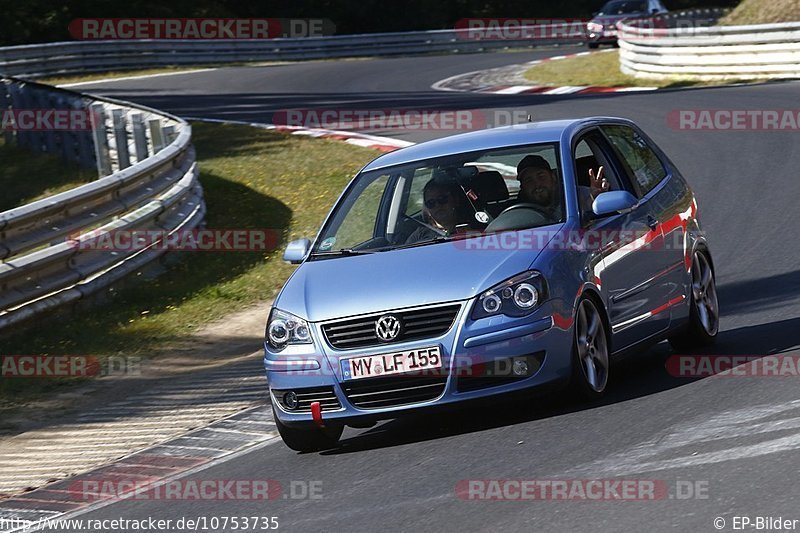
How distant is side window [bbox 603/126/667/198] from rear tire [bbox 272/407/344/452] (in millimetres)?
2463

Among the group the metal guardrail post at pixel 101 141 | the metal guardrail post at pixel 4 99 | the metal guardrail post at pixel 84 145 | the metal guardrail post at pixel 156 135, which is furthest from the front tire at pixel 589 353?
the metal guardrail post at pixel 4 99

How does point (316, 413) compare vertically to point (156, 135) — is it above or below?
above

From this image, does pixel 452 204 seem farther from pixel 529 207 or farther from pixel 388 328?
pixel 388 328

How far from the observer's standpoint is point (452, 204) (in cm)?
782

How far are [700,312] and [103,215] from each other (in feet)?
20.3

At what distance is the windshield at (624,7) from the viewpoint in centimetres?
3988

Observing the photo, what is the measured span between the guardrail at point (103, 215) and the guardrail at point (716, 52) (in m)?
12.4

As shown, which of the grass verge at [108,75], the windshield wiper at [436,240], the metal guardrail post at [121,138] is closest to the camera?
the windshield wiper at [436,240]

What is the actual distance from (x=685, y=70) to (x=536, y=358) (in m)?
21.8

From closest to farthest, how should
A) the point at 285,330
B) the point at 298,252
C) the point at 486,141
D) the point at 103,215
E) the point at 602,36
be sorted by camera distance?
the point at 285,330, the point at 298,252, the point at 486,141, the point at 103,215, the point at 602,36

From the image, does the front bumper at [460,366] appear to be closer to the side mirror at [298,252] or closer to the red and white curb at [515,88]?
the side mirror at [298,252]

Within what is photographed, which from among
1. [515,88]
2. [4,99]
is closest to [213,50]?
[515,88]

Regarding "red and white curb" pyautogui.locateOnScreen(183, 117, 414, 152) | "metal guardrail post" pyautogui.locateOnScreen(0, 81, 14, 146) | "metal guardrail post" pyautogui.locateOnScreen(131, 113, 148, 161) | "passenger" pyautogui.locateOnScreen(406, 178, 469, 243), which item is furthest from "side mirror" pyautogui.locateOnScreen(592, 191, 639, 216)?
Result: "metal guardrail post" pyautogui.locateOnScreen(0, 81, 14, 146)

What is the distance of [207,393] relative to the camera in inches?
362
